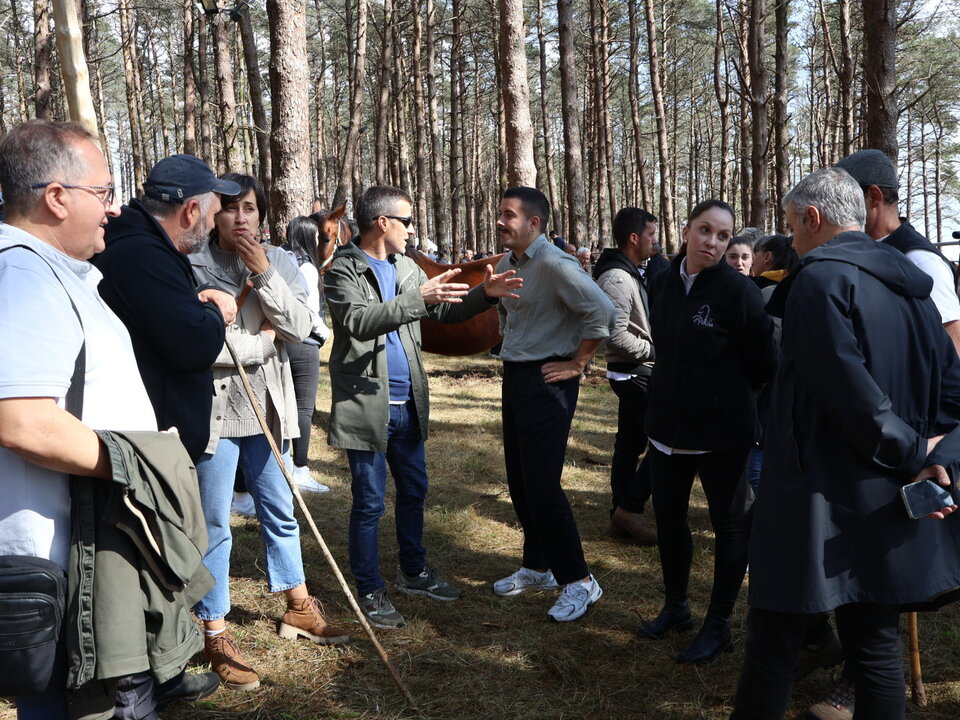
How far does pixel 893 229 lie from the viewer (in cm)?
311

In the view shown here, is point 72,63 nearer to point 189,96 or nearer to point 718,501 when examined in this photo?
point 718,501

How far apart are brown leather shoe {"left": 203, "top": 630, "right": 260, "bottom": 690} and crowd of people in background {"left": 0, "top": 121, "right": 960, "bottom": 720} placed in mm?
12

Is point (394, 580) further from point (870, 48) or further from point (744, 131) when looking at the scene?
point (744, 131)

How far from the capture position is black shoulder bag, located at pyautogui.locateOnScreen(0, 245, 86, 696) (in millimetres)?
1620

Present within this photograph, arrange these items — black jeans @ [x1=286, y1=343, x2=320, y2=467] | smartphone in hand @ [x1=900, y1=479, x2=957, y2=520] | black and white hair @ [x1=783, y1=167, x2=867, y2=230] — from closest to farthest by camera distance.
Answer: smartphone in hand @ [x1=900, y1=479, x2=957, y2=520] < black and white hair @ [x1=783, y1=167, x2=867, y2=230] < black jeans @ [x1=286, y1=343, x2=320, y2=467]

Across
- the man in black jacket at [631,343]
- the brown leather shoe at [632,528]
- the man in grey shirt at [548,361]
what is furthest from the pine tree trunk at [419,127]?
the man in grey shirt at [548,361]

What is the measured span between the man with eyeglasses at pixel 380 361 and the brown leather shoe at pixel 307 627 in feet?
0.73

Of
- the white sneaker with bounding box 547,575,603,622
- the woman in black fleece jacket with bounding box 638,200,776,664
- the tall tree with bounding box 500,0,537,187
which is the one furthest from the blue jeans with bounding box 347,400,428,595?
the tall tree with bounding box 500,0,537,187

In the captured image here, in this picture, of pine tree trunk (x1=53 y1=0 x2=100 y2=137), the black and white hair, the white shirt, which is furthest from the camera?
pine tree trunk (x1=53 y1=0 x2=100 y2=137)

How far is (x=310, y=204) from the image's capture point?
7492mm

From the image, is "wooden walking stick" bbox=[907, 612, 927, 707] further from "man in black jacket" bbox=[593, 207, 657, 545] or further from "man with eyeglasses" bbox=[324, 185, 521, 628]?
"man with eyeglasses" bbox=[324, 185, 521, 628]

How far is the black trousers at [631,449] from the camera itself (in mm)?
4848

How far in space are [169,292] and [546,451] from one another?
2.03 m

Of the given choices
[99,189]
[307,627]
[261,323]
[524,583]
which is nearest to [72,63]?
[261,323]
